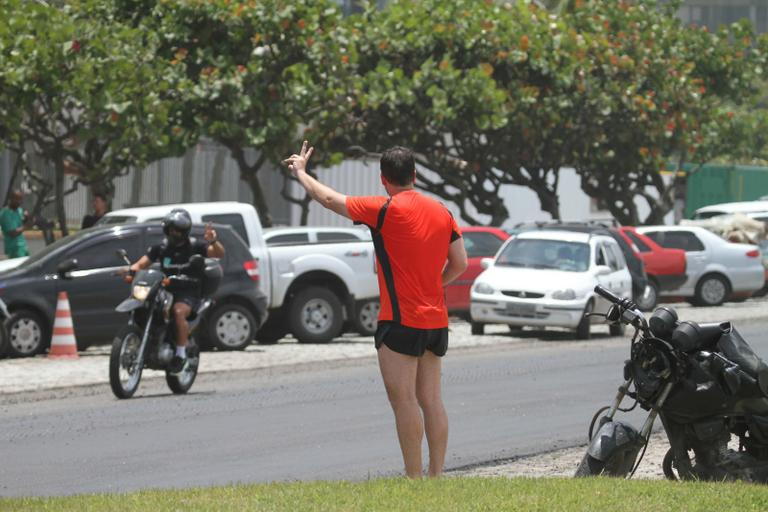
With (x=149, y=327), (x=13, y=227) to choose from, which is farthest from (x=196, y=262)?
(x=13, y=227)

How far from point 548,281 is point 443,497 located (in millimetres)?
15901

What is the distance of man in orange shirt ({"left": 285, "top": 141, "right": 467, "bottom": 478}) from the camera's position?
8523 mm

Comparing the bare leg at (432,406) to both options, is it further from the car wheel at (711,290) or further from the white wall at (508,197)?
the white wall at (508,197)

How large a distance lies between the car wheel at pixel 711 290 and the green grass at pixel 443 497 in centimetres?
2411

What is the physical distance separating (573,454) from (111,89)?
14172mm

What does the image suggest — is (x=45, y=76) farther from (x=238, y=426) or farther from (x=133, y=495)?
(x=133, y=495)

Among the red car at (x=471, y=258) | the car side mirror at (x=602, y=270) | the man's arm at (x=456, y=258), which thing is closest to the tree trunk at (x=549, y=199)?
the red car at (x=471, y=258)

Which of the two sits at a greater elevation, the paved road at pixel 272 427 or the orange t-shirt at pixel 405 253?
the orange t-shirt at pixel 405 253

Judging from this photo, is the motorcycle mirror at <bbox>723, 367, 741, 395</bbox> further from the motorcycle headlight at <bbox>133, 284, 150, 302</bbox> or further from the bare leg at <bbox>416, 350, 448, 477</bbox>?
the motorcycle headlight at <bbox>133, 284, 150, 302</bbox>

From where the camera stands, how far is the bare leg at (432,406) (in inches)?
343

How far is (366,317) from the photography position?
77.3 feet

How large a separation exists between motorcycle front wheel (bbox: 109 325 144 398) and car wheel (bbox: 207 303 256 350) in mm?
5547

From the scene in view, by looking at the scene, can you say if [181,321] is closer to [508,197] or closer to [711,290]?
[711,290]

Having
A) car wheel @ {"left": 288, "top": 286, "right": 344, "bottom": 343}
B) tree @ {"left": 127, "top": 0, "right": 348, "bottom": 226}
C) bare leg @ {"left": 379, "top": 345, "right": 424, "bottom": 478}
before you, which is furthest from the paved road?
tree @ {"left": 127, "top": 0, "right": 348, "bottom": 226}
